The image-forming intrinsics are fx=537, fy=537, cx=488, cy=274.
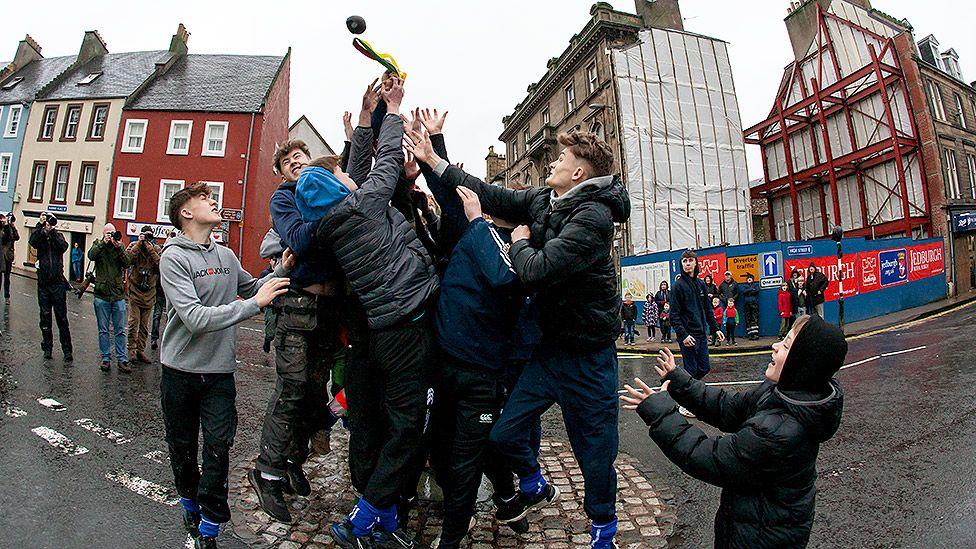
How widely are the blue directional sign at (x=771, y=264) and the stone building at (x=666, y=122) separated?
28.1 feet

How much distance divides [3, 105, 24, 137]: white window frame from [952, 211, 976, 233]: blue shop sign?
159ft

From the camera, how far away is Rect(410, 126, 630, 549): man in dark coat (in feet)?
9.72

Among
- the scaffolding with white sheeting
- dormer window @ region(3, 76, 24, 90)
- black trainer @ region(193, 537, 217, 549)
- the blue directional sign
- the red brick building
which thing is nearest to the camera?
black trainer @ region(193, 537, 217, 549)

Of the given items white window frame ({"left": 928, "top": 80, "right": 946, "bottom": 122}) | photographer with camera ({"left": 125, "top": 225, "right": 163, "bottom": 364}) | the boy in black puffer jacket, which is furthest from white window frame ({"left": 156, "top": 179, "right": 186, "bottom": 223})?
white window frame ({"left": 928, "top": 80, "right": 946, "bottom": 122})

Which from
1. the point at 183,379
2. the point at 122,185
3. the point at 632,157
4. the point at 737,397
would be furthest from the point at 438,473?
the point at 122,185

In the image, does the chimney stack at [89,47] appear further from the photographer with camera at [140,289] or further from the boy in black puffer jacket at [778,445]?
the boy in black puffer jacket at [778,445]

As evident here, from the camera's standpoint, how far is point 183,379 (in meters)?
3.16

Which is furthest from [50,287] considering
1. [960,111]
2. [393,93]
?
[960,111]

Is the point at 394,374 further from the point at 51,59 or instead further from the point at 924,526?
the point at 51,59

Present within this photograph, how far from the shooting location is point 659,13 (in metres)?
29.2

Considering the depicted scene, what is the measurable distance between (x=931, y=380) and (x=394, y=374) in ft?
27.3

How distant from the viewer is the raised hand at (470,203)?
10.7ft

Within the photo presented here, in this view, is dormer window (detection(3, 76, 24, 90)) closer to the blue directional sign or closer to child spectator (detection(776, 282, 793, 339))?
the blue directional sign

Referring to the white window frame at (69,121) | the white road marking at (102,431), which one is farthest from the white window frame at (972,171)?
the white window frame at (69,121)
